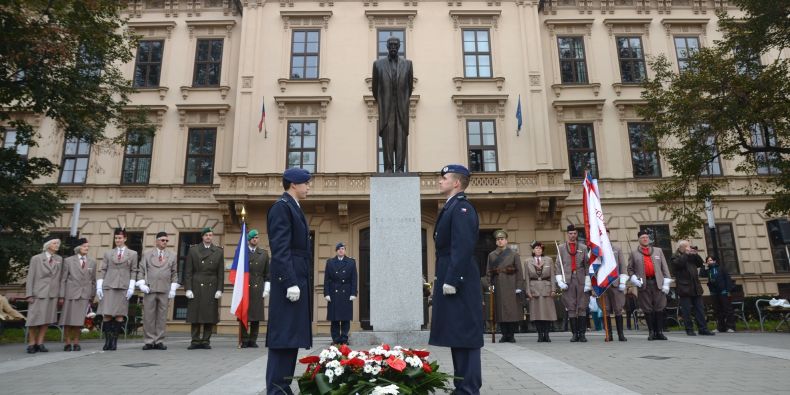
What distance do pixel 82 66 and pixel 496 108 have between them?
583 inches

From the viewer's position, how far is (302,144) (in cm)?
2025

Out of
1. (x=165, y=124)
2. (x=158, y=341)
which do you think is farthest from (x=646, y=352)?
(x=165, y=124)

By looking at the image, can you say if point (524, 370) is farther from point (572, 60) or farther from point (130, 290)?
point (572, 60)

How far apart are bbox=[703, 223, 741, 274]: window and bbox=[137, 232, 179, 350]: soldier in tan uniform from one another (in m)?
20.0

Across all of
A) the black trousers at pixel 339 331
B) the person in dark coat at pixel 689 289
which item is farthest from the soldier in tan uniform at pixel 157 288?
the person in dark coat at pixel 689 289

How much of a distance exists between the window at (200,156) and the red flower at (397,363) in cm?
1852

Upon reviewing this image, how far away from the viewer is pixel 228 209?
18844 millimetres

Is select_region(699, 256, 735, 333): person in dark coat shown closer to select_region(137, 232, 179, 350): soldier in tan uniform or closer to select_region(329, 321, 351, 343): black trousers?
select_region(329, 321, 351, 343): black trousers

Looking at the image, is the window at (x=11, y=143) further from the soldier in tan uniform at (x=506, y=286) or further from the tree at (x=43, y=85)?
the soldier in tan uniform at (x=506, y=286)

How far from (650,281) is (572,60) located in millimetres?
14245

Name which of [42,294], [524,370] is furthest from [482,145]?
[42,294]

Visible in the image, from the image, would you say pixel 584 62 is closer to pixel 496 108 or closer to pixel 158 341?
pixel 496 108

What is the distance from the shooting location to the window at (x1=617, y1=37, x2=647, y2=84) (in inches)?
861

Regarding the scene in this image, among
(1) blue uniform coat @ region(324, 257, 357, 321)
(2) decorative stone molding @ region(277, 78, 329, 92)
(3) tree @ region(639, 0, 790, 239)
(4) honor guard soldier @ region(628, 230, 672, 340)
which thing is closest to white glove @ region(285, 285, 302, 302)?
(1) blue uniform coat @ region(324, 257, 357, 321)
